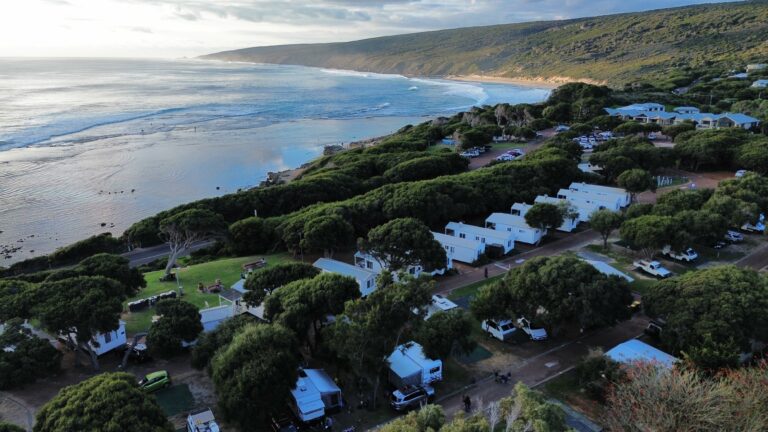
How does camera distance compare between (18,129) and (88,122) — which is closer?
(18,129)

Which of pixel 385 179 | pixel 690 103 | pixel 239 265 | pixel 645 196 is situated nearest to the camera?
pixel 239 265

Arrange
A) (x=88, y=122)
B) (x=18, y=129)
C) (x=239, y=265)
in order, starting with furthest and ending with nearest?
(x=88, y=122) → (x=18, y=129) → (x=239, y=265)

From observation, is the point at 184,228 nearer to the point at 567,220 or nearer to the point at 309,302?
the point at 309,302

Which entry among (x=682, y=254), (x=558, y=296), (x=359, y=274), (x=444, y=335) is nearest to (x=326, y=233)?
(x=359, y=274)

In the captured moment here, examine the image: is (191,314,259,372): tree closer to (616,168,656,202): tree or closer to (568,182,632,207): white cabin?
(568,182,632,207): white cabin

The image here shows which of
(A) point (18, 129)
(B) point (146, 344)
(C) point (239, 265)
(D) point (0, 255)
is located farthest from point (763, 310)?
(A) point (18, 129)

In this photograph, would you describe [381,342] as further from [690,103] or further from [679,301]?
[690,103]

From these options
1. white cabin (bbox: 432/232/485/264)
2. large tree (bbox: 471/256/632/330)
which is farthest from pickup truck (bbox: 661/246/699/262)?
white cabin (bbox: 432/232/485/264)
